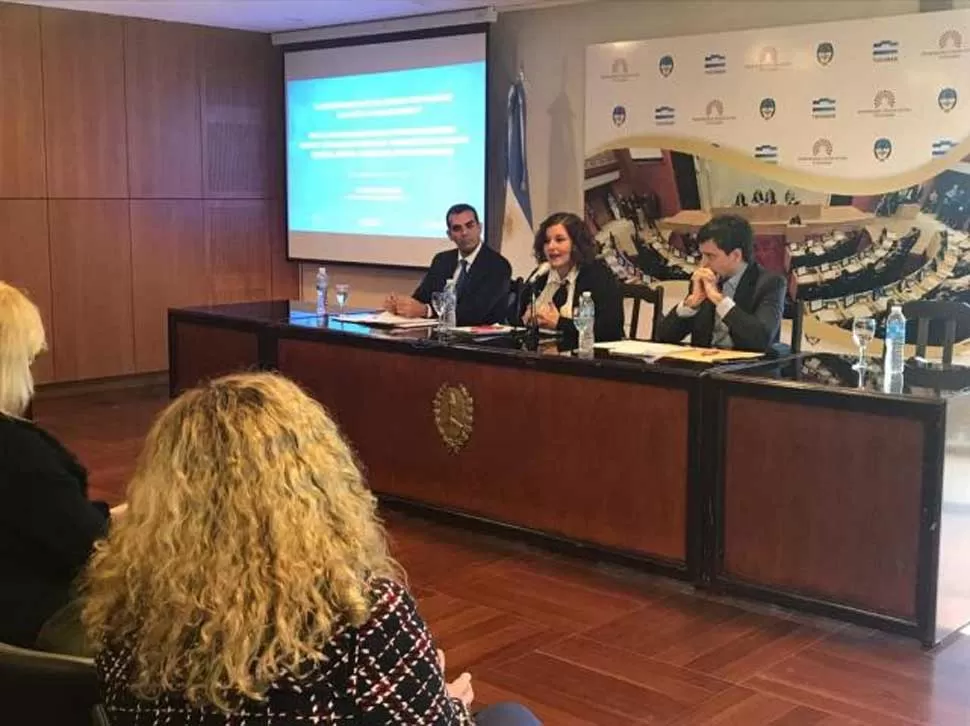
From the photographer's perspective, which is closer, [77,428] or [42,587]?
[42,587]

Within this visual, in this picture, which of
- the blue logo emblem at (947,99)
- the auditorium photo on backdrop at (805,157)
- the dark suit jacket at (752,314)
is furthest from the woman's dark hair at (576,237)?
the blue logo emblem at (947,99)

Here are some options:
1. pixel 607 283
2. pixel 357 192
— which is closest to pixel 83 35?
pixel 357 192

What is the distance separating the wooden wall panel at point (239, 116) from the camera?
26.8 ft

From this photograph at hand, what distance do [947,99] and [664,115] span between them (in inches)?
64.3

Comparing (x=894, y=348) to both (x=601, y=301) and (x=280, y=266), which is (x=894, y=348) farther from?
(x=280, y=266)

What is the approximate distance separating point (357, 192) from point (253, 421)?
7052 mm

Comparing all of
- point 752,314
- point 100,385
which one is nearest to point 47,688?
point 752,314

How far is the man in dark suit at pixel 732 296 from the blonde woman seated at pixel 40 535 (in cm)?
254

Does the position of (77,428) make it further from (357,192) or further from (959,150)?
(959,150)

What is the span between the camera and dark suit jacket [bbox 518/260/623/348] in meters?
4.61

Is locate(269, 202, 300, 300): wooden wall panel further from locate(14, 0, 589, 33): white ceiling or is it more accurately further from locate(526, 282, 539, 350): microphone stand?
locate(526, 282, 539, 350): microphone stand

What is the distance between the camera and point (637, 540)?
3.93 m

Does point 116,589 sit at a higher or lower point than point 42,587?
higher

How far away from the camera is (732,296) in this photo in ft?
14.0
